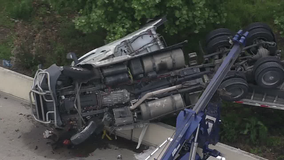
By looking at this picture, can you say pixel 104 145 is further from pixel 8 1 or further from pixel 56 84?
pixel 8 1

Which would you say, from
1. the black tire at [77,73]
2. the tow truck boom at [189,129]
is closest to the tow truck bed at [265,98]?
the tow truck boom at [189,129]

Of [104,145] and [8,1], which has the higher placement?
[8,1]

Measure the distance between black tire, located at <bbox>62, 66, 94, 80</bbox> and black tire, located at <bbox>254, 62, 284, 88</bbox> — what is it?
3.30 meters

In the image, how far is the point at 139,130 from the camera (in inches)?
299

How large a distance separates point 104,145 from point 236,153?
2.79m

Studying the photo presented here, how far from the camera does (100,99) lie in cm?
720

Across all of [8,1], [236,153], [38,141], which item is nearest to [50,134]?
[38,141]

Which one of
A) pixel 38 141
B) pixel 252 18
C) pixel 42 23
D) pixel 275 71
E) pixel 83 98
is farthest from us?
pixel 42 23

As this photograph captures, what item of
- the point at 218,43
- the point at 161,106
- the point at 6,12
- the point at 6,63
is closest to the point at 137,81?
the point at 161,106

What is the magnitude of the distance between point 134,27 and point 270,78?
326 centimetres

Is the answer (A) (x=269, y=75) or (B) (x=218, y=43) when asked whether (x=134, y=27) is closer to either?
(B) (x=218, y=43)

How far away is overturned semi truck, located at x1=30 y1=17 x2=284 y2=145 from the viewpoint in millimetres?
6773

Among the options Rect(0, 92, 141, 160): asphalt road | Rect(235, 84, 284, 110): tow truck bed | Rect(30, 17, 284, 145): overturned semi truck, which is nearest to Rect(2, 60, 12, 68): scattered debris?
Rect(0, 92, 141, 160): asphalt road

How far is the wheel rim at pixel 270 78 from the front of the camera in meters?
6.66
